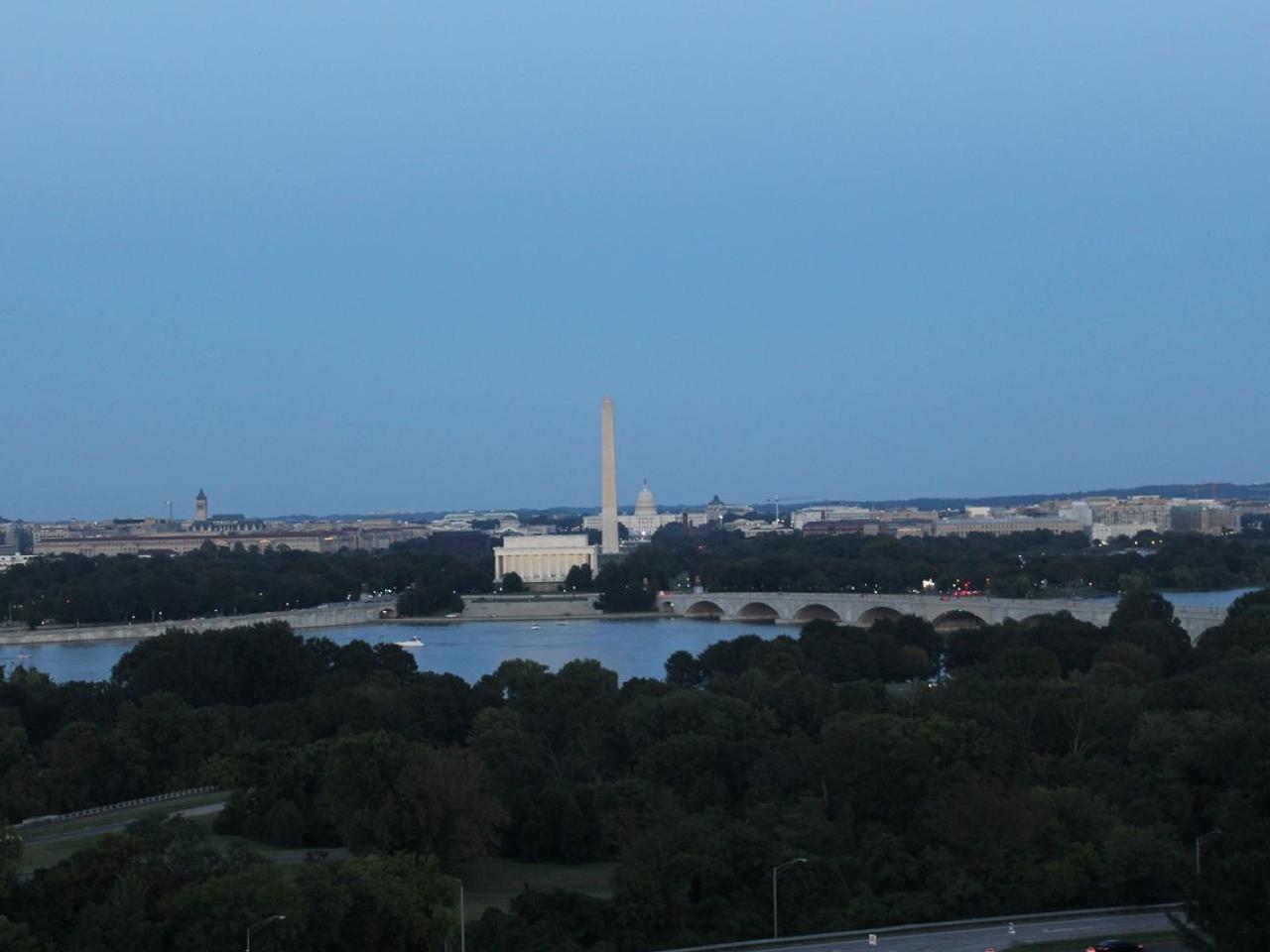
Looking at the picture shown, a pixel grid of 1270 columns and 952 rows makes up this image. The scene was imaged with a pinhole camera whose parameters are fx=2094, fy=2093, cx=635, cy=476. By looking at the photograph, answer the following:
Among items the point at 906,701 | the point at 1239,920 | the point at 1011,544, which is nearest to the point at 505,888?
the point at 1239,920

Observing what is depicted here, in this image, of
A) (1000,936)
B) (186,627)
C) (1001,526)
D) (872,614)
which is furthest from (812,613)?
(1001,526)

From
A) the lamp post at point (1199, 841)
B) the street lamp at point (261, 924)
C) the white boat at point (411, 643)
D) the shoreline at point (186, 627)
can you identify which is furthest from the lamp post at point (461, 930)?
the shoreline at point (186, 627)

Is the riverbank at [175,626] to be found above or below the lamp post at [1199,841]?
above

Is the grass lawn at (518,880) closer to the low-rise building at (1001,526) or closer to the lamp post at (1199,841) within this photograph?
the lamp post at (1199,841)

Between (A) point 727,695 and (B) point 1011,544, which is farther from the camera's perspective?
(B) point 1011,544

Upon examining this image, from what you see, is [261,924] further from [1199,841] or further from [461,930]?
[1199,841]

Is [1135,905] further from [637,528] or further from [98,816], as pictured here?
[637,528]

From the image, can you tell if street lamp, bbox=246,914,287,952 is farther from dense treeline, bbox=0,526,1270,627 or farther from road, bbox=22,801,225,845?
dense treeline, bbox=0,526,1270,627

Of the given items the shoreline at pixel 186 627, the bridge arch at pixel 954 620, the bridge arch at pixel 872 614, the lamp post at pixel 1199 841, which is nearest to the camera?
the lamp post at pixel 1199 841
